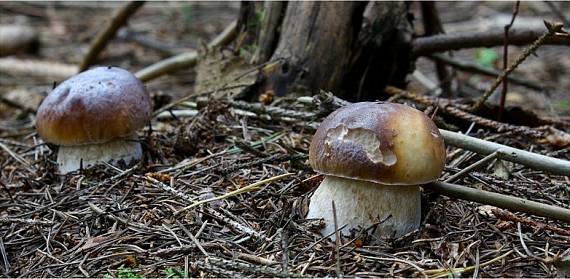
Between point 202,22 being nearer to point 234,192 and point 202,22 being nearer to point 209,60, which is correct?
point 209,60

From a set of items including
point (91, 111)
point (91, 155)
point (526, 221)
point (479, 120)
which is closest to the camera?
point (526, 221)

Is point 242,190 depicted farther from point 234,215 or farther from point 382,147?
point 382,147

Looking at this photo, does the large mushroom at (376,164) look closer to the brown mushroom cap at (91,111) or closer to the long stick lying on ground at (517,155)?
the long stick lying on ground at (517,155)

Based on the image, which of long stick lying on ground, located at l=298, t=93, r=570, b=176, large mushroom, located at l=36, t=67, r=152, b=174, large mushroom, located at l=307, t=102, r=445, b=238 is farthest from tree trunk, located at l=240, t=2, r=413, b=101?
large mushroom, located at l=307, t=102, r=445, b=238

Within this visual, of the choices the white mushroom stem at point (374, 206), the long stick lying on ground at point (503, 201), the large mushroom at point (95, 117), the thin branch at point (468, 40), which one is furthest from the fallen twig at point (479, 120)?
the large mushroom at point (95, 117)

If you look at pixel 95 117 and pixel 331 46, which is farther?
pixel 331 46

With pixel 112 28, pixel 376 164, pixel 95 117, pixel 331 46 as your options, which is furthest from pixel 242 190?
pixel 112 28

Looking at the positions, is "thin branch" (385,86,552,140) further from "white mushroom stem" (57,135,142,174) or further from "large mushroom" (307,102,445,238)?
"white mushroom stem" (57,135,142,174)
